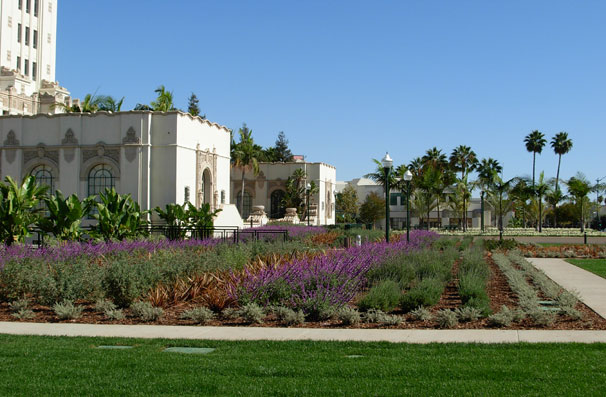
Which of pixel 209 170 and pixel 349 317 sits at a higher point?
pixel 209 170

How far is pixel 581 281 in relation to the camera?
1677 cm

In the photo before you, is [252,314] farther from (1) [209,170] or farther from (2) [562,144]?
(2) [562,144]

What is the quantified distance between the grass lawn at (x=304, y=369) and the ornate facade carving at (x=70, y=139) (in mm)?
30616

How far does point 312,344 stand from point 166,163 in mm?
29247

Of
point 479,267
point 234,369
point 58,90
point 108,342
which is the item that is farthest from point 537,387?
point 58,90

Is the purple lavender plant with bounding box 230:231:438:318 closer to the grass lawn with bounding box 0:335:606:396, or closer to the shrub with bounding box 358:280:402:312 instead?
the shrub with bounding box 358:280:402:312

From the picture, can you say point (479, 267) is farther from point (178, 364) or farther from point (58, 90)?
point (58, 90)

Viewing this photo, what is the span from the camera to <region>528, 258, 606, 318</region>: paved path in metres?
12.5

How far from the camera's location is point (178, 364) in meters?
6.85

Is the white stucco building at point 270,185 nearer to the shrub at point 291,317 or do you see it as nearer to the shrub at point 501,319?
the shrub at point 291,317

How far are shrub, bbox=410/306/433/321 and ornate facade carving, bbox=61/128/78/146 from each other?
30.9 meters

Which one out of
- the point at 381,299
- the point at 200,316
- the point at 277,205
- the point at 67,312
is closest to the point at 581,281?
the point at 381,299

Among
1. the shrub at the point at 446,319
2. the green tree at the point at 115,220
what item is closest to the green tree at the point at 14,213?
the green tree at the point at 115,220

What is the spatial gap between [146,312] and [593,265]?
57.1 feet
